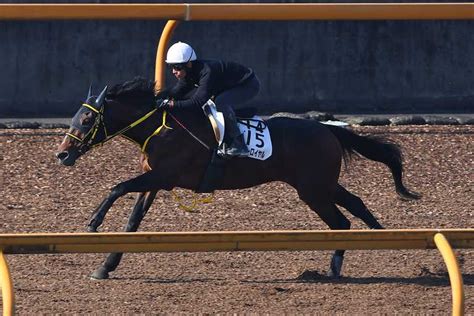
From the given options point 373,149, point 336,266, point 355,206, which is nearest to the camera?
point 336,266

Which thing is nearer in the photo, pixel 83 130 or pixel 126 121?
pixel 83 130

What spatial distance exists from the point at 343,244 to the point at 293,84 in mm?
9590

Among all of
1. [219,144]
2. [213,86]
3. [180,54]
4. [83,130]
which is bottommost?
[219,144]

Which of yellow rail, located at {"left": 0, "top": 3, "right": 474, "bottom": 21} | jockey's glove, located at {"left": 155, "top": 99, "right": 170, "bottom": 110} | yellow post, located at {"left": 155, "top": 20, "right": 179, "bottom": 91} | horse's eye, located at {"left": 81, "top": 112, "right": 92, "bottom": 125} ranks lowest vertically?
yellow post, located at {"left": 155, "top": 20, "right": 179, "bottom": 91}

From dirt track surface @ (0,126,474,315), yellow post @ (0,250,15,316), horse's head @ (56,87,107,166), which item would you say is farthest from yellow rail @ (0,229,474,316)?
horse's head @ (56,87,107,166)

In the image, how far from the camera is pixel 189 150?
34.8 ft

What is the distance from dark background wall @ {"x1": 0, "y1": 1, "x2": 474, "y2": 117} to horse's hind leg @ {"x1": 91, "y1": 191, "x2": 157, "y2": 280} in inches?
232

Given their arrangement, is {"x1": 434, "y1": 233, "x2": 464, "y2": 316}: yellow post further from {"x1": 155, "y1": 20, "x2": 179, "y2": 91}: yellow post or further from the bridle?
{"x1": 155, "y1": 20, "x2": 179, "y2": 91}: yellow post

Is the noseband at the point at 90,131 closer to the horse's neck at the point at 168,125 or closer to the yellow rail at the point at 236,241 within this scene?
the horse's neck at the point at 168,125

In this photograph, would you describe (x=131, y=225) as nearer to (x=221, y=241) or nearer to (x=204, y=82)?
(x=204, y=82)

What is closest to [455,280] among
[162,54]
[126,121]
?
[126,121]

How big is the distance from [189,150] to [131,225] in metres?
0.79

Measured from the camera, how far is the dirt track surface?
9.35 m

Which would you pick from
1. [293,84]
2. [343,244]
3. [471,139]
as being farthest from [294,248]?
[293,84]
